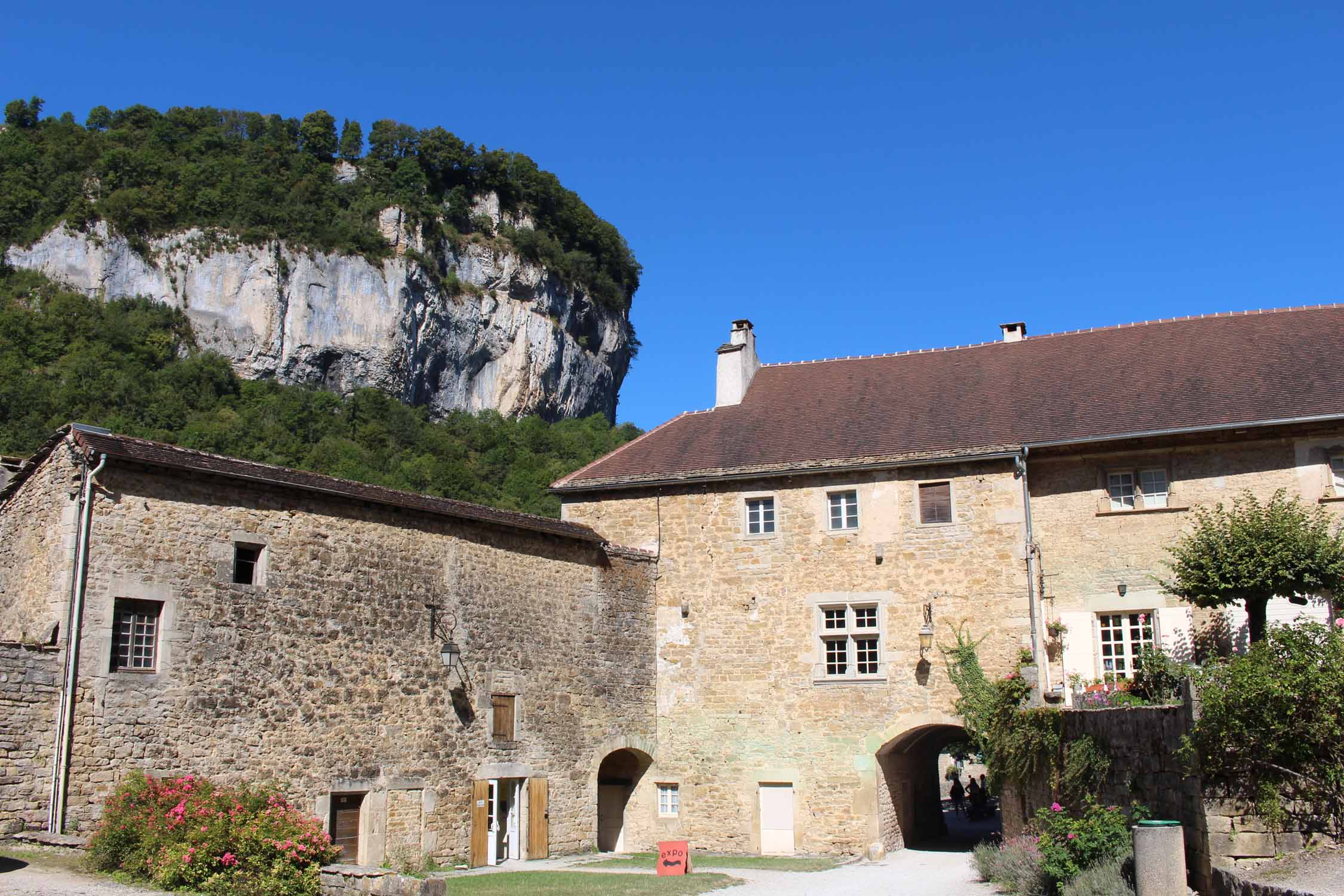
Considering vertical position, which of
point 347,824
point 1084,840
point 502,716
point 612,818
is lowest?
point 612,818

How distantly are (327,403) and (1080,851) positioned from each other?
68427 mm

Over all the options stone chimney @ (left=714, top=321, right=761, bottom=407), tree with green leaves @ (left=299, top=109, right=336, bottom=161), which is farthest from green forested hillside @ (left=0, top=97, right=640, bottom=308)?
stone chimney @ (left=714, top=321, right=761, bottom=407)

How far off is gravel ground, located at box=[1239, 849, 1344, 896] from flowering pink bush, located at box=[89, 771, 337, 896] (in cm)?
818

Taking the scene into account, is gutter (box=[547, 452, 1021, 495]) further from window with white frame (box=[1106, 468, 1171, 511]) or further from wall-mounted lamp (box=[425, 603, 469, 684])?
wall-mounted lamp (box=[425, 603, 469, 684])

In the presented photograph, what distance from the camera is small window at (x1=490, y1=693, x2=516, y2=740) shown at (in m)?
16.8

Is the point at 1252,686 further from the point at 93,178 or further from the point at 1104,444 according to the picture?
the point at 93,178

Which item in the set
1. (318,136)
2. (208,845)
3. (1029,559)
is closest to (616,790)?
(1029,559)

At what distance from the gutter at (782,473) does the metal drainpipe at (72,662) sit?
29.9ft

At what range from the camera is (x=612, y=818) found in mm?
19688

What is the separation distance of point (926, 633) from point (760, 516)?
11.3ft

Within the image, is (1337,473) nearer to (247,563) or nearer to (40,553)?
(247,563)

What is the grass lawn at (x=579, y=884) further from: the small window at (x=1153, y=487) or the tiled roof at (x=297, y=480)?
the small window at (x=1153, y=487)

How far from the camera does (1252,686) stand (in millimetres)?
9773

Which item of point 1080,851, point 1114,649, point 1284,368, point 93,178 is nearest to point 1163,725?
point 1080,851
